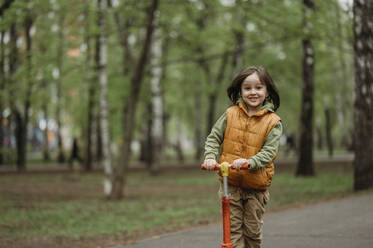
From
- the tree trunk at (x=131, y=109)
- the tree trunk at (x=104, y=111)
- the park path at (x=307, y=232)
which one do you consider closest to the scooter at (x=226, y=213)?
Answer: the park path at (x=307, y=232)

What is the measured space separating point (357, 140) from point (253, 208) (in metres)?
7.76

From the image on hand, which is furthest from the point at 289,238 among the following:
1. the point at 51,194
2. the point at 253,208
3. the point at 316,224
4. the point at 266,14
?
the point at 51,194

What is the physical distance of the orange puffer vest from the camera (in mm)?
3988

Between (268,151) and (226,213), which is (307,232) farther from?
(226,213)

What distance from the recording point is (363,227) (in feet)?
21.1

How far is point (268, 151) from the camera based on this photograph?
3918 millimetres

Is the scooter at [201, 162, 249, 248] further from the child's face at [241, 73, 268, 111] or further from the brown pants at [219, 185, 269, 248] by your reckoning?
the child's face at [241, 73, 268, 111]

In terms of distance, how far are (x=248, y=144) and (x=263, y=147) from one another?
0.13 metres

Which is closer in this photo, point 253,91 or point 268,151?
point 268,151

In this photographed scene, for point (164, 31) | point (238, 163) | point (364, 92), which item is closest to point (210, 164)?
point (238, 163)

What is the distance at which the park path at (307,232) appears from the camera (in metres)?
5.69

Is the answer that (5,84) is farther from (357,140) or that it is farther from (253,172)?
(253,172)

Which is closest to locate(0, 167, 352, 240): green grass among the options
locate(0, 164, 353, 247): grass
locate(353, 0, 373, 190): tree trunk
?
locate(0, 164, 353, 247): grass

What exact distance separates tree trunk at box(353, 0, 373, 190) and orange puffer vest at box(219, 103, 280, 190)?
299 inches
